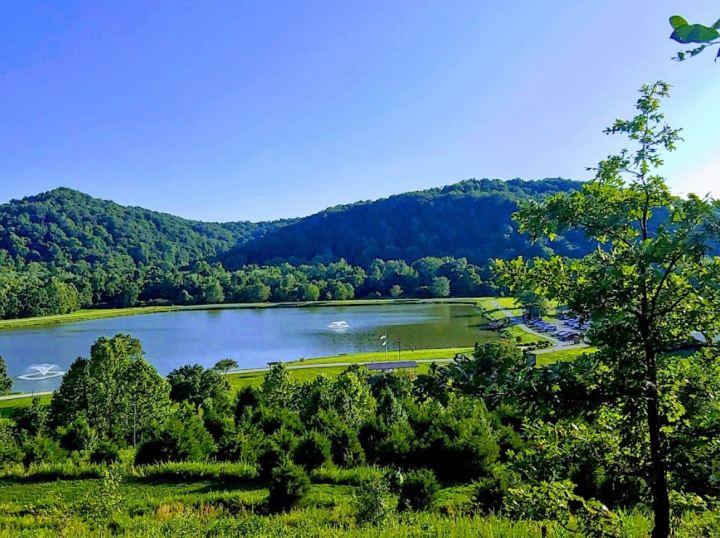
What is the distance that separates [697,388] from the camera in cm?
323

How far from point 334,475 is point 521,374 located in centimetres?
762

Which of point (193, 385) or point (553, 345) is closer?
point (193, 385)

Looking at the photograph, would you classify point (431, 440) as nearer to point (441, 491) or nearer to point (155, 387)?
point (441, 491)

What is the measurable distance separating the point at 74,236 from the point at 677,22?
623 feet

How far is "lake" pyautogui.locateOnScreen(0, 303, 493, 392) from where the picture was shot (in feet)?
151

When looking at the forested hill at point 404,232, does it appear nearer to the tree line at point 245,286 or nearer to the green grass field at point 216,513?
the tree line at point 245,286

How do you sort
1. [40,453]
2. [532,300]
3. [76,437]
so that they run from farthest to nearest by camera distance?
1. [76,437]
2. [40,453]
3. [532,300]

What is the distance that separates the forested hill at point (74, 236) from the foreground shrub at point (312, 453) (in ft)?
515

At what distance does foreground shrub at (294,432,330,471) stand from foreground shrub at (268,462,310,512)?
8.71ft

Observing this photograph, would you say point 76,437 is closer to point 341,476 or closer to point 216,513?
point 341,476

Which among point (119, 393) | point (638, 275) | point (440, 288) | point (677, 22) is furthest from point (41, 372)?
point (440, 288)

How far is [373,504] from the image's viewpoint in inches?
247

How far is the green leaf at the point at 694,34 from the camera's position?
0.87m

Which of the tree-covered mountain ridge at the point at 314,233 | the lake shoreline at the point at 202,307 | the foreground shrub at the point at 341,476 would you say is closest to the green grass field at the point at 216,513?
the foreground shrub at the point at 341,476
